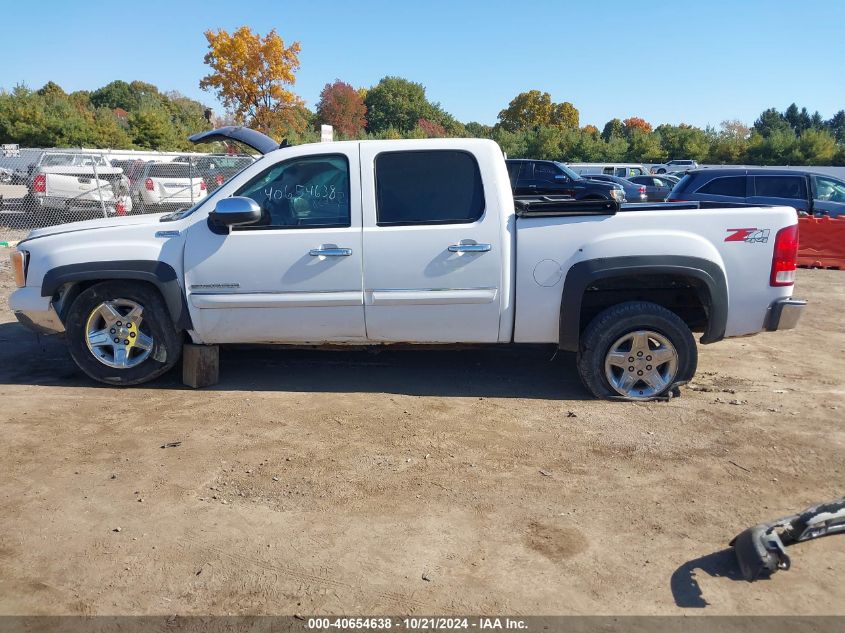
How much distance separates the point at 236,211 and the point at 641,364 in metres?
3.19

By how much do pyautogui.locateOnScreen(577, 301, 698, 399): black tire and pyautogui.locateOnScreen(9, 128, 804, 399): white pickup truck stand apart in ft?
0.03

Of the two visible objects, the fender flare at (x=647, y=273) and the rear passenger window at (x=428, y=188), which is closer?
the fender flare at (x=647, y=273)

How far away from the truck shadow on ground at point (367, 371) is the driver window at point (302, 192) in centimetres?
111

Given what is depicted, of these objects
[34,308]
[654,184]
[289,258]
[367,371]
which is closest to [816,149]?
[654,184]

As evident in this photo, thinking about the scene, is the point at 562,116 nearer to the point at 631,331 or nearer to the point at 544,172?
the point at 544,172

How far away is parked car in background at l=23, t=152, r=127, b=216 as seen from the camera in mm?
15172

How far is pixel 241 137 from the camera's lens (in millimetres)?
6332

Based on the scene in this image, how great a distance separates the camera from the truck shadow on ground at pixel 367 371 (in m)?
5.68

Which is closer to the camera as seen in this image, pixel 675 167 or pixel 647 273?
pixel 647 273

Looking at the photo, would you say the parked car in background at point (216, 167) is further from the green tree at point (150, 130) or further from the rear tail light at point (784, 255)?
the green tree at point (150, 130)

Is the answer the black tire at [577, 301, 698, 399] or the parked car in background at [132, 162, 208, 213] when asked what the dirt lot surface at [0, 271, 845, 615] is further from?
the parked car in background at [132, 162, 208, 213]

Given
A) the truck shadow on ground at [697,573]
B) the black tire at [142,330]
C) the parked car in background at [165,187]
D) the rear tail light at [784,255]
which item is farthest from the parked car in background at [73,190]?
the truck shadow on ground at [697,573]

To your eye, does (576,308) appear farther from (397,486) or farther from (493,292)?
(397,486)

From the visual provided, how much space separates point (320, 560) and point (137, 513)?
3.63 feet
